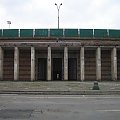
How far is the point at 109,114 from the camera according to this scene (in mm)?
12562

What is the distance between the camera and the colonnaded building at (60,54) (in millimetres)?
49281

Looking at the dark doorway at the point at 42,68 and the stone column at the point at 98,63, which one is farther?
the dark doorway at the point at 42,68

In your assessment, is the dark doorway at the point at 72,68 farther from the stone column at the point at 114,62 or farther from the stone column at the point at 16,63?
the stone column at the point at 16,63

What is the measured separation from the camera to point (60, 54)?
175ft

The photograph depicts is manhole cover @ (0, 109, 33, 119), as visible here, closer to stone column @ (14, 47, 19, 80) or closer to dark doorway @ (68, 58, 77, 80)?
stone column @ (14, 47, 19, 80)

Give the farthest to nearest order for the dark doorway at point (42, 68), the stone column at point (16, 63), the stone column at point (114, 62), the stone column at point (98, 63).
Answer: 1. the dark doorway at point (42, 68)
2. the stone column at point (16, 63)
3. the stone column at point (114, 62)
4. the stone column at point (98, 63)

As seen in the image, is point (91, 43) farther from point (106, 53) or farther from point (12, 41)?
point (12, 41)

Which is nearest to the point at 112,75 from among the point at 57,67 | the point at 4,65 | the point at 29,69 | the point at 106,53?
the point at 106,53

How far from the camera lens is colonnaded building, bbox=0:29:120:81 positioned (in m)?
49.3

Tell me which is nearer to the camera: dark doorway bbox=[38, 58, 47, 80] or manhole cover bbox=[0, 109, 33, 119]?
manhole cover bbox=[0, 109, 33, 119]

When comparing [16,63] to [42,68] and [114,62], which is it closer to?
[42,68]

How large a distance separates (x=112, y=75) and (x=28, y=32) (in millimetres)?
14569

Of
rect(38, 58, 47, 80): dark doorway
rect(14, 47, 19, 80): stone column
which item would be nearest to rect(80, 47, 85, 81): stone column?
rect(38, 58, 47, 80): dark doorway

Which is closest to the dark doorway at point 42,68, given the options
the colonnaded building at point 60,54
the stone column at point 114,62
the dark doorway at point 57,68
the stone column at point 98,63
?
the colonnaded building at point 60,54
